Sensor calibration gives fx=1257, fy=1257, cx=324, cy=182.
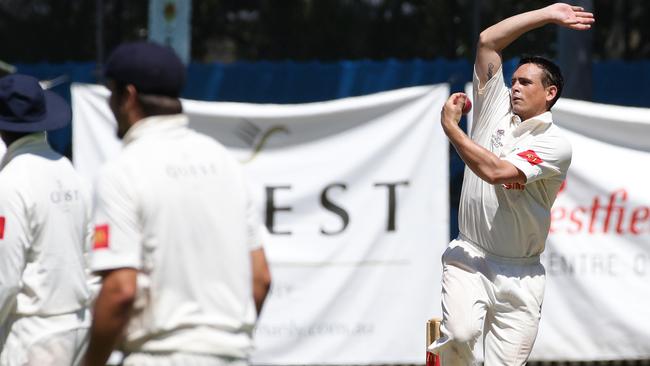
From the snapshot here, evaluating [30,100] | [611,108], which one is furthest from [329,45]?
[30,100]

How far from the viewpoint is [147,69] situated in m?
3.88

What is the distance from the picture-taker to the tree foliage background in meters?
11.6

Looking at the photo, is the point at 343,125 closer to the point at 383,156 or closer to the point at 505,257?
the point at 383,156

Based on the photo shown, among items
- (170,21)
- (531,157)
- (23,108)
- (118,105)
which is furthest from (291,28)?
(118,105)

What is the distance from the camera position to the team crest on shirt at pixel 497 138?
648cm

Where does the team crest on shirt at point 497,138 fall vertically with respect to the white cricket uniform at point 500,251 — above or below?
above

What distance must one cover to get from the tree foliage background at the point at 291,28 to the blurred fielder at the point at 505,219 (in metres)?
4.49

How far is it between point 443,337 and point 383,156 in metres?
2.53

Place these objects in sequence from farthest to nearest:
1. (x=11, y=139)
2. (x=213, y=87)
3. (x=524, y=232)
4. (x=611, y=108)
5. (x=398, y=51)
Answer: (x=398, y=51) < (x=213, y=87) < (x=611, y=108) < (x=524, y=232) < (x=11, y=139)

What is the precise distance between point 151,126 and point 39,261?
4.75ft

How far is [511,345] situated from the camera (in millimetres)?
6465

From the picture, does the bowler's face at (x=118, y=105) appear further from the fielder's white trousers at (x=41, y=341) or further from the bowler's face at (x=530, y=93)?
the bowler's face at (x=530, y=93)

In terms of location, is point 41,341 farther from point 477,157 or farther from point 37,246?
point 477,157

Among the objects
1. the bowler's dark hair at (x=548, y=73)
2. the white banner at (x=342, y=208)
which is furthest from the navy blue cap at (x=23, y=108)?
the white banner at (x=342, y=208)
